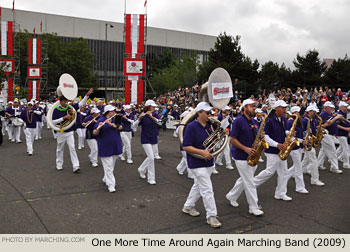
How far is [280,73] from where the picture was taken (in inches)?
1657

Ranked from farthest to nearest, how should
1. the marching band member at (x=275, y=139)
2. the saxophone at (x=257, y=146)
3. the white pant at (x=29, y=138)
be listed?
the white pant at (x=29, y=138) → the marching band member at (x=275, y=139) → the saxophone at (x=257, y=146)

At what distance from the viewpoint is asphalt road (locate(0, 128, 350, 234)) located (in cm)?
503

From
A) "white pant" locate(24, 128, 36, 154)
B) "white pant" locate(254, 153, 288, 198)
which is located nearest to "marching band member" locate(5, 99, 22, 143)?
"white pant" locate(24, 128, 36, 154)

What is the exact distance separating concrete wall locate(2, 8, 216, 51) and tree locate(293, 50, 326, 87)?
130 ft

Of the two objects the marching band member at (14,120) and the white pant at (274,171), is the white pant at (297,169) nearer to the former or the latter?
the white pant at (274,171)

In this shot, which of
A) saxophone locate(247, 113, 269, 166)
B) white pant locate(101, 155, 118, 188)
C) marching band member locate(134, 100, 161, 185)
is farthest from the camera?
marching band member locate(134, 100, 161, 185)

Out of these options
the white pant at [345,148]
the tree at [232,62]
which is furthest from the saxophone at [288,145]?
the tree at [232,62]

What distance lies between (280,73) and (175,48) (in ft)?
124

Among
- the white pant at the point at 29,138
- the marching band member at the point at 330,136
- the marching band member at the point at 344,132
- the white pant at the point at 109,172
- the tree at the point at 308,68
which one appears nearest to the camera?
the white pant at the point at 109,172

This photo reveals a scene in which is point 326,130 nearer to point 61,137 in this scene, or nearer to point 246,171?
point 246,171

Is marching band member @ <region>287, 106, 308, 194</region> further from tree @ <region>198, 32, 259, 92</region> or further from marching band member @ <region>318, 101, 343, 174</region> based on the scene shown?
tree @ <region>198, 32, 259, 92</region>

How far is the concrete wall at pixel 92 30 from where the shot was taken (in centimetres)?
6094

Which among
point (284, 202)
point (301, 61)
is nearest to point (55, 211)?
point (284, 202)

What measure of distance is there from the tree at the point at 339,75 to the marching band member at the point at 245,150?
33.3 m
